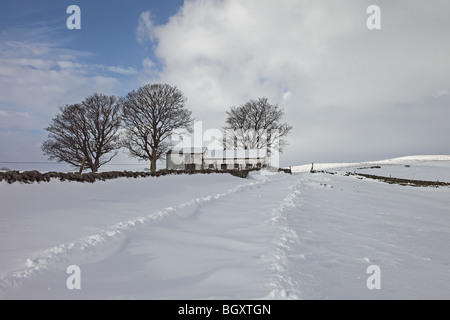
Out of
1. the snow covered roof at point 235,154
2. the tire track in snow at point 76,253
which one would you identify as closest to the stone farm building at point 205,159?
the snow covered roof at point 235,154

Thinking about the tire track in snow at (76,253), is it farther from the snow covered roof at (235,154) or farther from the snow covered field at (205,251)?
the snow covered roof at (235,154)

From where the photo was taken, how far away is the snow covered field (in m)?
3.00

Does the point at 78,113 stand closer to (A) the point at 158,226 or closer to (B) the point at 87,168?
(B) the point at 87,168

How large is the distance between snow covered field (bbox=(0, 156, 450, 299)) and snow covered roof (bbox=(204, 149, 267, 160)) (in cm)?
3462

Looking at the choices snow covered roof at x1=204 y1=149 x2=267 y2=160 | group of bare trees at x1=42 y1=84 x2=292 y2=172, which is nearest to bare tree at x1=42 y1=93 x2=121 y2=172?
group of bare trees at x1=42 y1=84 x2=292 y2=172

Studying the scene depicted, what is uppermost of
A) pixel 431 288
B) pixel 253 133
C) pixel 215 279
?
pixel 253 133

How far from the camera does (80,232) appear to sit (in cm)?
485

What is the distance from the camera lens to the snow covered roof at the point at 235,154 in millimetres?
42656

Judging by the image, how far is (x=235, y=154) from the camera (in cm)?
4559

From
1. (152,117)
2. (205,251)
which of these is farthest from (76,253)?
(152,117)

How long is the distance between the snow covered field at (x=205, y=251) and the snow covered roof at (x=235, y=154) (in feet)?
114
